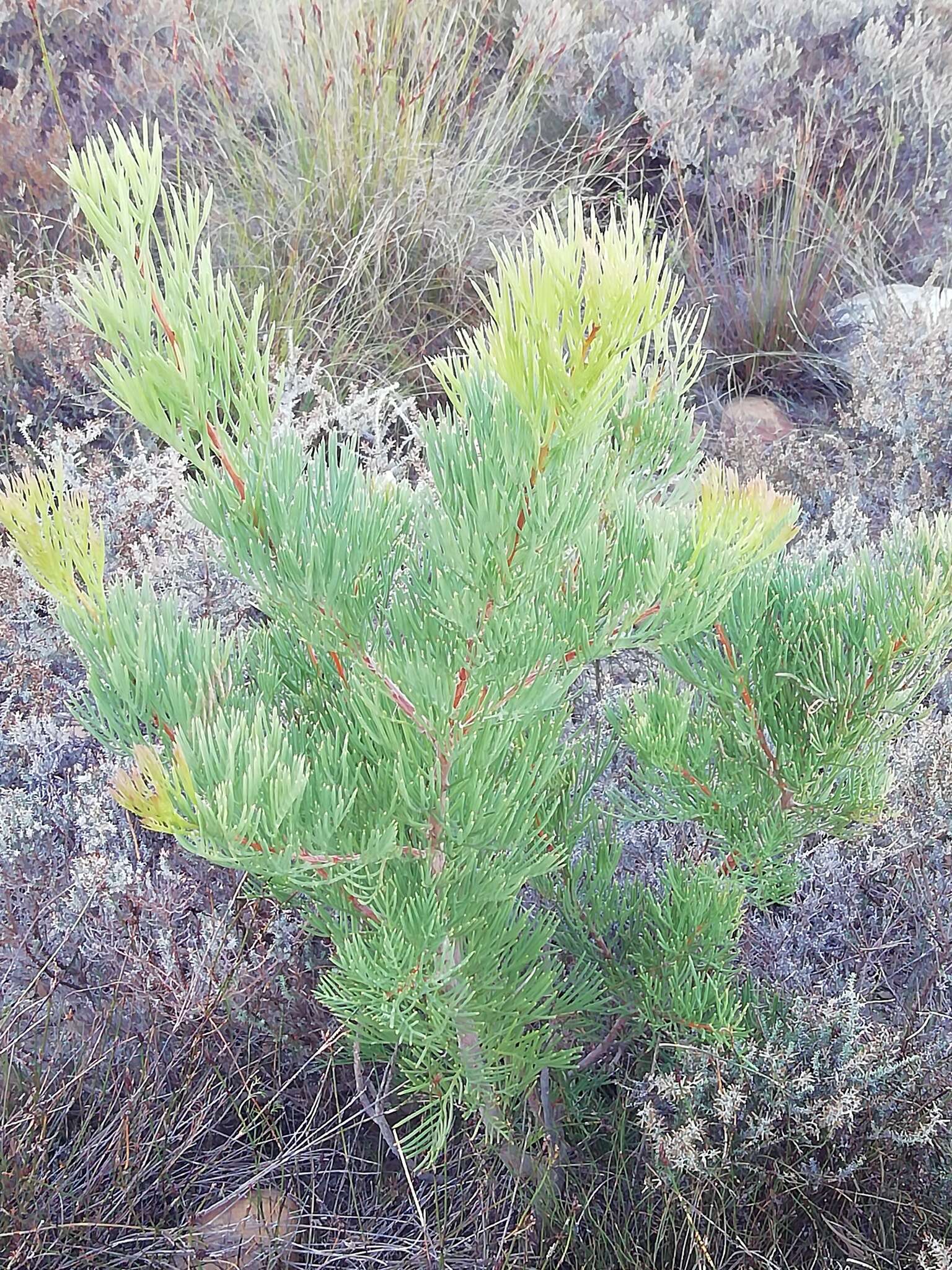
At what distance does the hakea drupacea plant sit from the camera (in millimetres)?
681

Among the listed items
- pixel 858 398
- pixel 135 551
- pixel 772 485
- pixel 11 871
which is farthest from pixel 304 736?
pixel 858 398

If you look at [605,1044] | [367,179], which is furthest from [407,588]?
[367,179]

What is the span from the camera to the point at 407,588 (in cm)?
89

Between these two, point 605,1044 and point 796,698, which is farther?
point 605,1044

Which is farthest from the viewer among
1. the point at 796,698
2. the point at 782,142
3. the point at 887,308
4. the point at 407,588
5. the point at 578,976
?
the point at 782,142

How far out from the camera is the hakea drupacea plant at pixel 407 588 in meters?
0.68

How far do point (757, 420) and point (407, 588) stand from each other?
7.69 ft

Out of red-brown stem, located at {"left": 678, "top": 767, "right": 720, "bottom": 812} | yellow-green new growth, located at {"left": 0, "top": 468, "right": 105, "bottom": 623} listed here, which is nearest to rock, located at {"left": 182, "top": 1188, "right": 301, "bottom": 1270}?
red-brown stem, located at {"left": 678, "top": 767, "right": 720, "bottom": 812}

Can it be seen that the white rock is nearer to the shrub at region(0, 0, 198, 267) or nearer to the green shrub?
the shrub at region(0, 0, 198, 267)

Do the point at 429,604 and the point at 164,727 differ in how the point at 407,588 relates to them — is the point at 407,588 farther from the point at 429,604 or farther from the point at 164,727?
the point at 164,727

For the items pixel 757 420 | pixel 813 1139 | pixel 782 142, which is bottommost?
pixel 813 1139

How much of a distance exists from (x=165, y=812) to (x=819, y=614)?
1.97 ft

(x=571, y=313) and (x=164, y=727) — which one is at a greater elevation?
(x=571, y=313)

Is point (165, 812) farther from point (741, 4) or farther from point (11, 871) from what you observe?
point (741, 4)
